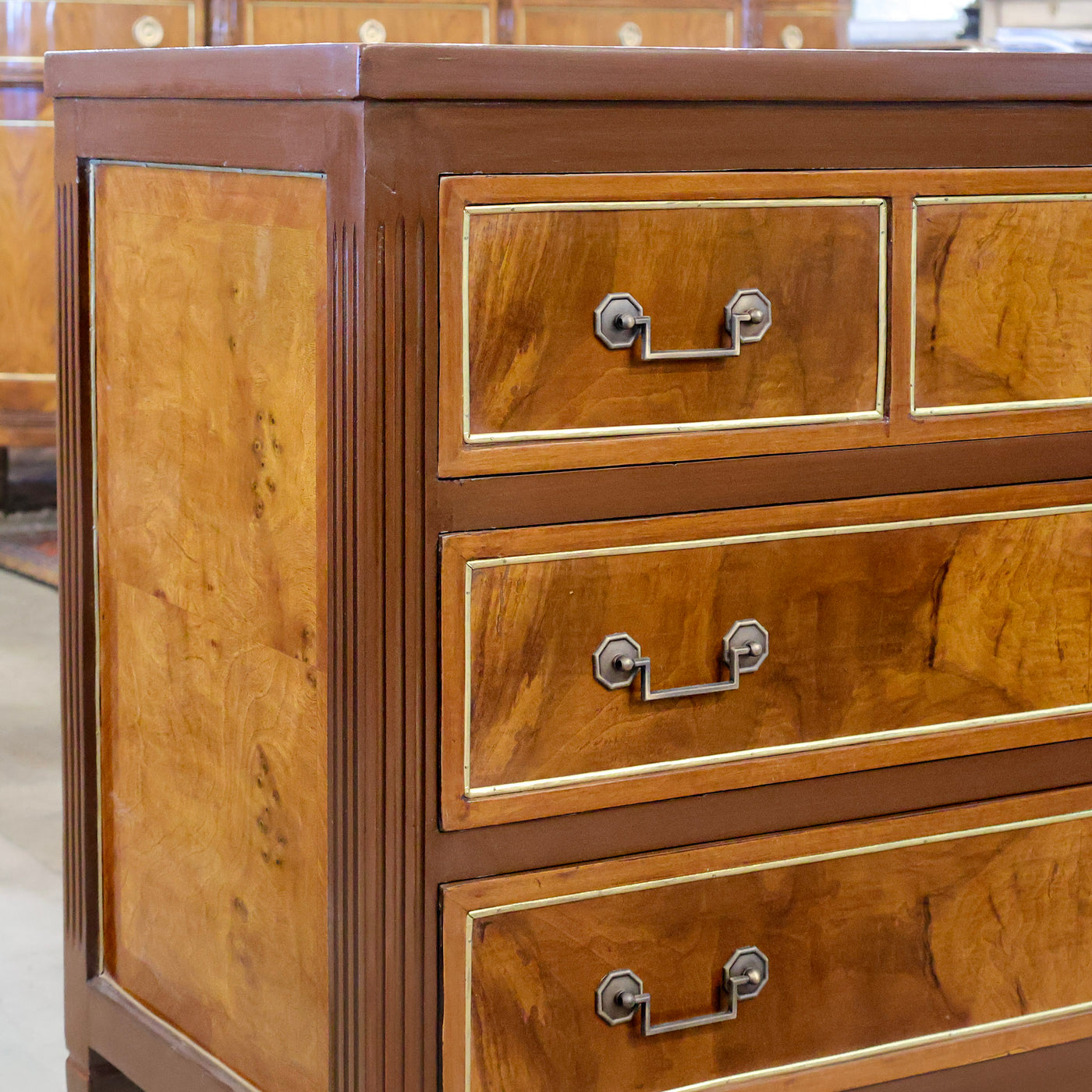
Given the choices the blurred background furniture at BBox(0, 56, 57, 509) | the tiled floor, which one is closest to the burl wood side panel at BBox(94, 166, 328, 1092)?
the tiled floor

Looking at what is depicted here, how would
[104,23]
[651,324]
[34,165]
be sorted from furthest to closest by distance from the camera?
[34,165]
[104,23]
[651,324]

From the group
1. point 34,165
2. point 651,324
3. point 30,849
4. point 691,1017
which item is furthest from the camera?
point 34,165

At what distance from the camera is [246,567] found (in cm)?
117

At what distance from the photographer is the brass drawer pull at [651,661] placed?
111 cm

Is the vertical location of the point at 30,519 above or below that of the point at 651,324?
below

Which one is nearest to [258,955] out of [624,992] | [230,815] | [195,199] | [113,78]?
[230,815]

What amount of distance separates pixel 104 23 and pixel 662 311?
2.64 metres

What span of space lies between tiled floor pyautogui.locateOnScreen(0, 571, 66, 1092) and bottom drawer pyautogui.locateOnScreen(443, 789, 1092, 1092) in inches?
22.6

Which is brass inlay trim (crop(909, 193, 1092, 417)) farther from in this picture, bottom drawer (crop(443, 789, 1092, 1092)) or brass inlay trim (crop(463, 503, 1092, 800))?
bottom drawer (crop(443, 789, 1092, 1092))

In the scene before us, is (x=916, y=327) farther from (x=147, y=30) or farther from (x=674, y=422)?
(x=147, y=30)

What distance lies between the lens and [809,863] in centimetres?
121

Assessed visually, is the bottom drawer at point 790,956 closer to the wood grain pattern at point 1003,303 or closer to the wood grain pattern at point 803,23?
the wood grain pattern at point 1003,303

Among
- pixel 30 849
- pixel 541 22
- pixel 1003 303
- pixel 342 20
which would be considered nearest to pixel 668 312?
pixel 1003 303

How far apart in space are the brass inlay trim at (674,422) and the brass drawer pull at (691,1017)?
0.36 meters
